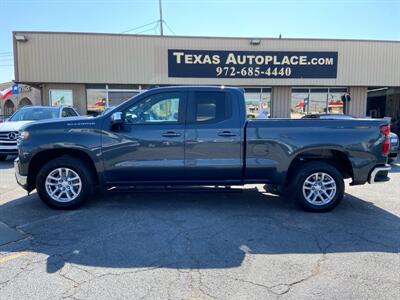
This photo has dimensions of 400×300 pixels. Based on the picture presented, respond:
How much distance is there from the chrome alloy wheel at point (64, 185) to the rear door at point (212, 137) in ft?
5.99

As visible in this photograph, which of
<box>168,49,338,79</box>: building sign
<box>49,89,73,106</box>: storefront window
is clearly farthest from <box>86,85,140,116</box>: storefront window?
<box>168,49,338,79</box>: building sign

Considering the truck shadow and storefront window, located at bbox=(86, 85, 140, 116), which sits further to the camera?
storefront window, located at bbox=(86, 85, 140, 116)

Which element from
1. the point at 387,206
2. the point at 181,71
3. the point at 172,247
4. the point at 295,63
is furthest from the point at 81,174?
the point at 295,63

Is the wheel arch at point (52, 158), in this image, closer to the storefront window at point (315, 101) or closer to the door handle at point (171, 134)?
the door handle at point (171, 134)

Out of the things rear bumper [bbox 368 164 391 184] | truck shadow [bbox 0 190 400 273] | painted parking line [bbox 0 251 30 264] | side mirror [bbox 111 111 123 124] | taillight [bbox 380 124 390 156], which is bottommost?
painted parking line [bbox 0 251 30 264]

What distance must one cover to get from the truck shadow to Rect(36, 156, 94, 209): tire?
0.21 m

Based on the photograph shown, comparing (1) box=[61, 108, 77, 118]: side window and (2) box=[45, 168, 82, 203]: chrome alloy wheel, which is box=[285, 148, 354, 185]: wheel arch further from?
(1) box=[61, 108, 77, 118]: side window

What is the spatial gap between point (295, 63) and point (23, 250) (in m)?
14.7

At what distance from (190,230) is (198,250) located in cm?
64

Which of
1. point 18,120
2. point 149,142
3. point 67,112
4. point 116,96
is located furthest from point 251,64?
point 149,142

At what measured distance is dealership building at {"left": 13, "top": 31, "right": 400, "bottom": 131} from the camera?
1499 centimetres

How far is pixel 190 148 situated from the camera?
5.27 metres

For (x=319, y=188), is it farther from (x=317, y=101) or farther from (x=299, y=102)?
(x=317, y=101)

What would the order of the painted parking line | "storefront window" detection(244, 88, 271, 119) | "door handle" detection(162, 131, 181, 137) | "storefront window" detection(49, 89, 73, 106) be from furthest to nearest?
"storefront window" detection(244, 88, 271, 119), "storefront window" detection(49, 89, 73, 106), "door handle" detection(162, 131, 181, 137), the painted parking line
